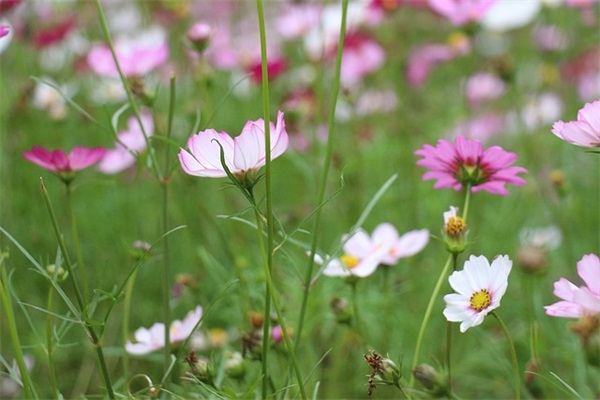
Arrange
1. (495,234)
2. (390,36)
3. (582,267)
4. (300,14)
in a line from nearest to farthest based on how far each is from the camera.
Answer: (582,267) → (495,234) → (390,36) → (300,14)

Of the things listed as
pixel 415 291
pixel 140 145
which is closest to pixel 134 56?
pixel 140 145

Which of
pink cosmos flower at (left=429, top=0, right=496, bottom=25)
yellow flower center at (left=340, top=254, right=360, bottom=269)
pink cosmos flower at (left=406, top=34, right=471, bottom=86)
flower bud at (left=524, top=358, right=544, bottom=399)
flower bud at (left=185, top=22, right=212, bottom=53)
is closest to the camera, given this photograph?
flower bud at (left=524, top=358, right=544, bottom=399)

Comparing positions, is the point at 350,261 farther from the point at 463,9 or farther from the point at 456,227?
the point at 463,9

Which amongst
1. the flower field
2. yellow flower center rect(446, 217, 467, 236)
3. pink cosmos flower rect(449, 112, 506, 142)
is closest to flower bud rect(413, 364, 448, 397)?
the flower field

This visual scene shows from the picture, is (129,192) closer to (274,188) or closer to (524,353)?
(274,188)

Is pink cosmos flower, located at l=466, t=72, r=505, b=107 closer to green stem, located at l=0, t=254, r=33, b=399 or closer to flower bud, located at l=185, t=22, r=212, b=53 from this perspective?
flower bud, located at l=185, t=22, r=212, b=53

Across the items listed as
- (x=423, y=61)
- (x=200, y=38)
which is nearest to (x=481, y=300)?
(x=200, y=38)
